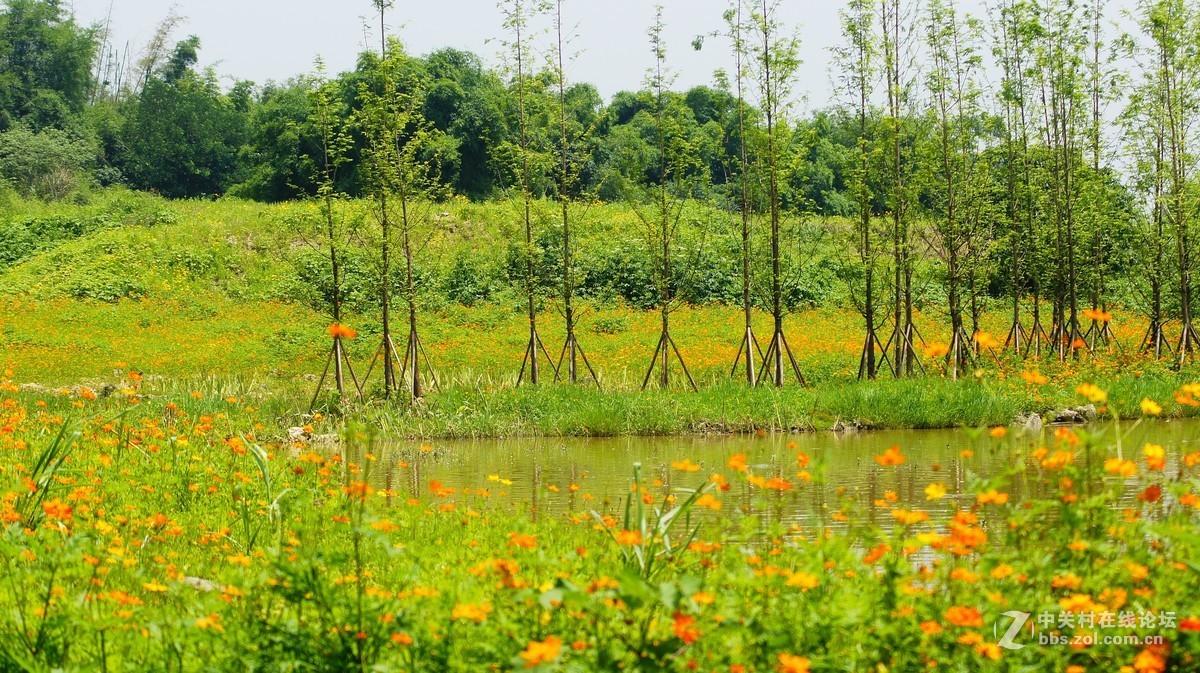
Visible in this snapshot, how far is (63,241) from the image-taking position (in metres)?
34.6

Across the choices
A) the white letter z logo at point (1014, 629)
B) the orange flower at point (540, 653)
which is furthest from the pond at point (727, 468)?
the orange flower at point (540, 653)

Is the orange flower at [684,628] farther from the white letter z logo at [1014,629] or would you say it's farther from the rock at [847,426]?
the rock at [847,426]

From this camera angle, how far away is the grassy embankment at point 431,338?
15.2m

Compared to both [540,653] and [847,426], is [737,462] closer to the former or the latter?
[540,653]

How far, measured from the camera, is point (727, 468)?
36.2 feet

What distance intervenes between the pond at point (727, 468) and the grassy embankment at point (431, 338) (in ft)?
2.24

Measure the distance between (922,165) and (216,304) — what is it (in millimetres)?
19787

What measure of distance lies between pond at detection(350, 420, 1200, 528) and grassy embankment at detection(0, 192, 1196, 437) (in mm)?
681

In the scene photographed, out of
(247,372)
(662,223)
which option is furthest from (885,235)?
(247,372)

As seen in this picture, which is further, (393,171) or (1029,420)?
(393,171)

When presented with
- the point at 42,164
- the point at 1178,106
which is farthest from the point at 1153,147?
the point at 42,164

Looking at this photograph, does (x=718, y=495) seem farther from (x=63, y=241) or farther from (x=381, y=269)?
(x=63, y=241)

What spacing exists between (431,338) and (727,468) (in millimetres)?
15776

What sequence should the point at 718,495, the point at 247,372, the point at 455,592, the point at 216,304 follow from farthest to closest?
the point at 216,304 < the point at 247,372 < the point at 718,495 < the point at 455,592
